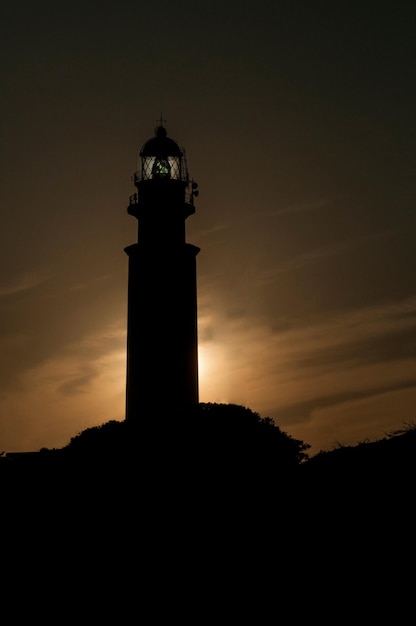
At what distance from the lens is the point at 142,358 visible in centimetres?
4619

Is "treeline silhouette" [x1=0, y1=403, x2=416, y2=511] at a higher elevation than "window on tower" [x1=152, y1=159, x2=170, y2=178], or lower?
lower

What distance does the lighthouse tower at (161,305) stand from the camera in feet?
151

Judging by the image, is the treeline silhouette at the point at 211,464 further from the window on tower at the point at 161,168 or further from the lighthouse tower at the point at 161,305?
the window on tower at the point at 161,168

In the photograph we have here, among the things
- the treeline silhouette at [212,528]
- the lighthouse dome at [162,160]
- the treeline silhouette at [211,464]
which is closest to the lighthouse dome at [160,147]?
the lighthouse dome at [162,160]

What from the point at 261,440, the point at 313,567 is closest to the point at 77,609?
the point at 313,567

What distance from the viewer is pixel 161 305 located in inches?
1834

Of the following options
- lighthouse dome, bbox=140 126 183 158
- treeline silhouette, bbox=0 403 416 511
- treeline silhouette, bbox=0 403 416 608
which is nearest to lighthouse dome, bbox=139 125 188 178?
lighthouse dome, bbox=140 126 183 158

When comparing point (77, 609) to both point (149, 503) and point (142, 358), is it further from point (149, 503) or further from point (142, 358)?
point (142, 358)

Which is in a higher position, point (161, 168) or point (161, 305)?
point (161, 168)

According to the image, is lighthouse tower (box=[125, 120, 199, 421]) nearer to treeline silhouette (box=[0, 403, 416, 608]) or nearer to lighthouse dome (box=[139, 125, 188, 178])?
lighthouse dome (box=[139, 125, 188, 178])

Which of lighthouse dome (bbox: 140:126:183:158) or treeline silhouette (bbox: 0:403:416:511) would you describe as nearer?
treeline silhouette (bbox: 0:403:416:511)

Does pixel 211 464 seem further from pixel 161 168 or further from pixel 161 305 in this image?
pixel 161 168

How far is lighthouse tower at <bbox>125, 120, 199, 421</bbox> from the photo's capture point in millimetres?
45938

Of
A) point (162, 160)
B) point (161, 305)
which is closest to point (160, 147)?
point (162, 160)
